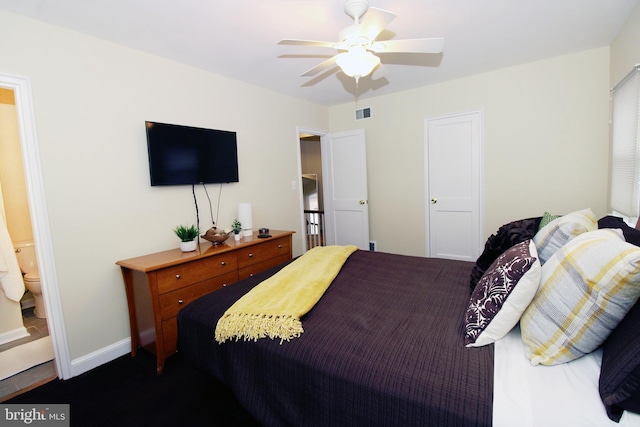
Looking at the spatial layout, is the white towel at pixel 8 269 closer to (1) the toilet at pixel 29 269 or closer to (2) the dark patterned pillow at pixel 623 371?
(1) the toilet at pixel 29 269

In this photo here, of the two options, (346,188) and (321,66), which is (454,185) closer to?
(346,188)

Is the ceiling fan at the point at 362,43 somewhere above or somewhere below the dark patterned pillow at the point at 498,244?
above

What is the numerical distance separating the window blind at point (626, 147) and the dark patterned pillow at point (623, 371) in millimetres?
1888

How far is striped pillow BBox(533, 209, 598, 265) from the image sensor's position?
150 cm

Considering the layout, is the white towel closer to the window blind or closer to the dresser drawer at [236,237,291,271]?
the dresser drawer at [236,237,291,271]

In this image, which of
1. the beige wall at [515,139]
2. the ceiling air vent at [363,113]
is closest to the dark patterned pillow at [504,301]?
the beige wall at [515,139]

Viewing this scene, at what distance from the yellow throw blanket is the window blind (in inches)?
90.9

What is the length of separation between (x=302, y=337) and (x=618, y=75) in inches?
137

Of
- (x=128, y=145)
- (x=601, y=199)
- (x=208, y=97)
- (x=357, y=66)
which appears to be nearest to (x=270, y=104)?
(x=208, y=97)

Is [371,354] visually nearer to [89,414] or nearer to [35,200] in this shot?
[89,414]

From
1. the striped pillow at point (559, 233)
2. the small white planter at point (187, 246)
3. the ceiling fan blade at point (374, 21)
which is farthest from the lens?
the small white planter at point (187, 246)

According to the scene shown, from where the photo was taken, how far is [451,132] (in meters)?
3.85

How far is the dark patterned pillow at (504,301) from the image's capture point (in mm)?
1209

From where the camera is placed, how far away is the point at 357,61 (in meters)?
1.95
